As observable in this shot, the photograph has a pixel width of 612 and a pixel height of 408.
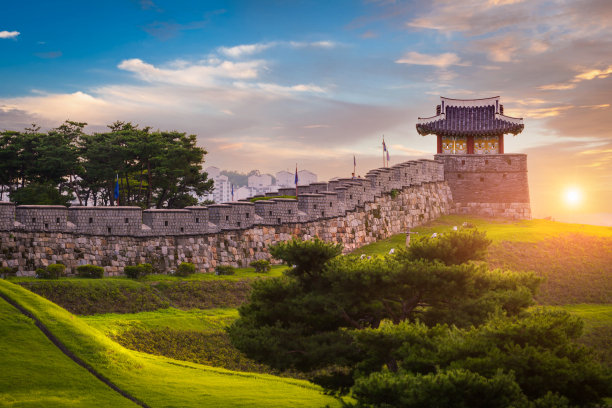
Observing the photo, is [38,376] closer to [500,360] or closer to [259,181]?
[500,360]

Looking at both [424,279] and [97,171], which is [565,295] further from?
[97,171]

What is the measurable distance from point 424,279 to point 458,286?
1.10 metres

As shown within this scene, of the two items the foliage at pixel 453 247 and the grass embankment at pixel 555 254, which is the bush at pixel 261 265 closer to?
the grass embankment at pixel 555 254

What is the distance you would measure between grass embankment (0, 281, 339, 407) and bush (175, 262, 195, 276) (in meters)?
11.4

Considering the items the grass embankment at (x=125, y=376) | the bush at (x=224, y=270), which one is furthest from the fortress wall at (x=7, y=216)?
the bush at (x=224, y=270)

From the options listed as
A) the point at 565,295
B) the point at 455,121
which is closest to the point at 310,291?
the point at 565,295

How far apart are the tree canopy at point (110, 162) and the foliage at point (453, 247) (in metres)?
30.4

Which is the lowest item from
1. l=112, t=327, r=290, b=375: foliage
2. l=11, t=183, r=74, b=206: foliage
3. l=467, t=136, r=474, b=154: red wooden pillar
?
l=112, t=327, r=290, b=375: foliage

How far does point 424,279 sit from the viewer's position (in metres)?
15.2

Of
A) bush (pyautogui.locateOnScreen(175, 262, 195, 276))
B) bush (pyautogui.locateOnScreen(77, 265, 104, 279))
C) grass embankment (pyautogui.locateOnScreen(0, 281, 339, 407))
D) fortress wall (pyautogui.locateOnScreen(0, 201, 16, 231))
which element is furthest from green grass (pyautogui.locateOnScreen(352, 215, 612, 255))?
grass embankment (pyautogui.locateOnScreen(0, 281, 339, 407))

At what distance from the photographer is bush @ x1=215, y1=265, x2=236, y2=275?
3391 centimetres

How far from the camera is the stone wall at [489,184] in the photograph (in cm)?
5141

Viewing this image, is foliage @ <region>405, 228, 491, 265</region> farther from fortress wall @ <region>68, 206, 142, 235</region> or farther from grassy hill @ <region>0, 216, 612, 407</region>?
Result: fortress wall @ <region>68, 206, 142, 235</region>

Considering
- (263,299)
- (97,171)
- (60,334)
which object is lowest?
(60,334)
